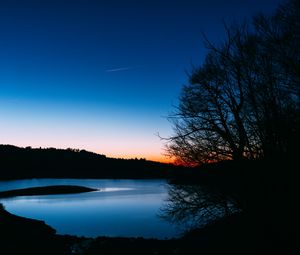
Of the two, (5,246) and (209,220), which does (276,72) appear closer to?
(209,220)

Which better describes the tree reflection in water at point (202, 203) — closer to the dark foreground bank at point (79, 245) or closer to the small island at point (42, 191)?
the dark foreground bank at point (79, 245)

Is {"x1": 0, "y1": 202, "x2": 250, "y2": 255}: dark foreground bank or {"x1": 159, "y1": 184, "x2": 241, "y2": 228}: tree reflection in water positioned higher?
{"x1": 159, "y1": 184, "x2": 241, "y2": 228}: tree reflection in water

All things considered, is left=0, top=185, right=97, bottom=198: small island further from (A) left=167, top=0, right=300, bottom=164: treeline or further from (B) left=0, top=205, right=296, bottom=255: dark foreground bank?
(A) left=167, top=0, right=300, bottom=164: treeline

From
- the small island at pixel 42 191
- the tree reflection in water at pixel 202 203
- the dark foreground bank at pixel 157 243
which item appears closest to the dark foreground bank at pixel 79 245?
the dark foreground bank at pixel 157 243

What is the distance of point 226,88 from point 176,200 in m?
4.74

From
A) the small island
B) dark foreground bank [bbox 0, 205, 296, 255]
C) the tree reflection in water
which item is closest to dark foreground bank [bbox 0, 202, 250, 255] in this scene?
dark foreground bank [bbox 0, 205, 296, 255]

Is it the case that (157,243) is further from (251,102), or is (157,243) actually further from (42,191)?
(42,191)

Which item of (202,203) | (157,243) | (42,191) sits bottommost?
(42,191)

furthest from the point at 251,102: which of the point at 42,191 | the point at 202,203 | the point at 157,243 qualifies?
the point at 42,191

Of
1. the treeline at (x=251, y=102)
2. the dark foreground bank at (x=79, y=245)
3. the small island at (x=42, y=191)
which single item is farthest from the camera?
the small island at (x=42, y=191)

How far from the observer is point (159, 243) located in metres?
21.0

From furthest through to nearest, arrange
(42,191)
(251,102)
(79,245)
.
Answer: (42,191)
(79,245)
(251,102)

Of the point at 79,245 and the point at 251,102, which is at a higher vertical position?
the point at 251,102

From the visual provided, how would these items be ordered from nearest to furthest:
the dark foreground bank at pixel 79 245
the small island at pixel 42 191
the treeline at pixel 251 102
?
the treeline at pixel 251 102 → the dark foreground bank at pixel 79 245 → the small island at pixel 42 191
